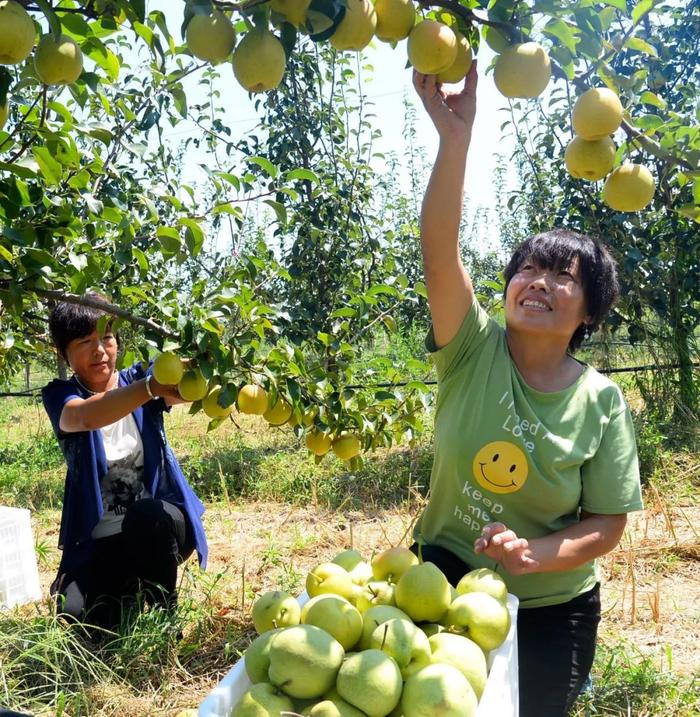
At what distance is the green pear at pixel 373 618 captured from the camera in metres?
1.03

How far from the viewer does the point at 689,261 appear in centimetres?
467

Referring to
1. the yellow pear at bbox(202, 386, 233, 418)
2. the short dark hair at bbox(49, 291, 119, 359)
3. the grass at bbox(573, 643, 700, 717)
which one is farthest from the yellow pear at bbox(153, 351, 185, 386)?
the grass at bbox(573, 643, 700, 717)

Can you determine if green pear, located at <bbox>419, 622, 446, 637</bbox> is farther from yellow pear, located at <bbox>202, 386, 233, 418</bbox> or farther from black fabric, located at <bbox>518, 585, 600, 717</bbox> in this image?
yellow pear, located at <bbox>202, 386, 233, 418</bbox>

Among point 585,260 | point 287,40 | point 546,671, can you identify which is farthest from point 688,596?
point 287,40

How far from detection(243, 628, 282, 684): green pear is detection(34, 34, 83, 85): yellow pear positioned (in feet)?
2.59

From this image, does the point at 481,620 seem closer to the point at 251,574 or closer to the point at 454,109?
the point at 454,109

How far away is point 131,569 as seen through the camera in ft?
7.91

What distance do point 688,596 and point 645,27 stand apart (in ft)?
12.9

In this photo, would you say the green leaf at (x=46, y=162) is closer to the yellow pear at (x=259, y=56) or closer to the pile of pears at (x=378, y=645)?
the yellow pear at (x=259, y=56)

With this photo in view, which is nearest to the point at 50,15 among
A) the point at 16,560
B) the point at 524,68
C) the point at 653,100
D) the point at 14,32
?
the point at 14,32

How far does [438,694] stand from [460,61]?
33.4 inches

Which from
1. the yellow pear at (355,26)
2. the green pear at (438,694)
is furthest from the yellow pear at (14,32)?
the green pear at (438,694)

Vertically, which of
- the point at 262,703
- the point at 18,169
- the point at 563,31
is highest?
the point at 563,31

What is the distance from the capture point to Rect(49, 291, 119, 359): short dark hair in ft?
6.97
